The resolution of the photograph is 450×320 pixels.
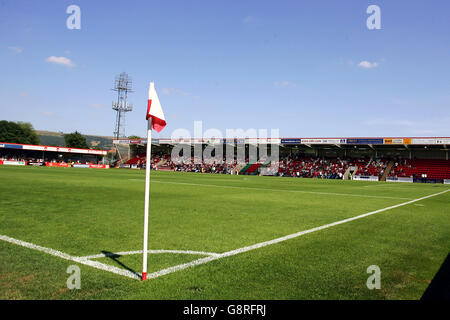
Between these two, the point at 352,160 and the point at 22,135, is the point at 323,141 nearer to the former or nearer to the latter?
the point at 352,160

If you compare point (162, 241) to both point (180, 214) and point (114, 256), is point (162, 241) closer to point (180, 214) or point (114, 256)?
point (114, 256)

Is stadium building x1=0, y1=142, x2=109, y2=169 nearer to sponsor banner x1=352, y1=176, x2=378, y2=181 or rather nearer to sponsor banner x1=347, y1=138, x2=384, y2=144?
sponsor banner x1=347, y1=138, x2=384, y2=144

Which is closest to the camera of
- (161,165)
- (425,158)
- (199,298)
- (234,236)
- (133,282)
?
(199,298)

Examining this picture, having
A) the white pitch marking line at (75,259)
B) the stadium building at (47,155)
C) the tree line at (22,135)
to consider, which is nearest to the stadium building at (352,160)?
the stadium building at (47,155)

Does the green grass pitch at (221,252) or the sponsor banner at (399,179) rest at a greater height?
the green grass pitch at (221,252)

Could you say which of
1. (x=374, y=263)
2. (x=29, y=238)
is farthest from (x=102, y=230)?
(x=374, y=263)

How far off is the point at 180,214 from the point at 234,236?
3.40 m

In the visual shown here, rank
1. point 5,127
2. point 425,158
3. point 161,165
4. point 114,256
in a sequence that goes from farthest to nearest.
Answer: point 5,127 < point 161,165 < point 425,158 < point 114,256

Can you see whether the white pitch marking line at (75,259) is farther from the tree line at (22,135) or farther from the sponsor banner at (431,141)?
the tree line at (22,135)

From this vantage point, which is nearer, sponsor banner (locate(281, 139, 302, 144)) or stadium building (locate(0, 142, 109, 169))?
sponsor banner (locate(281, 139, 302, 144))

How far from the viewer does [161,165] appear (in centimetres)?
7444

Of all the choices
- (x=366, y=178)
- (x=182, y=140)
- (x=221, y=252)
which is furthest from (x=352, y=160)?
(x=221, y=252)

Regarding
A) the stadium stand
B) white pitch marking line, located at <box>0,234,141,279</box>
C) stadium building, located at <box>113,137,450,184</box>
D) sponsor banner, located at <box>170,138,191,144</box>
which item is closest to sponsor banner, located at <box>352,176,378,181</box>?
stadium building, located at <box>113,137,450,184</box>

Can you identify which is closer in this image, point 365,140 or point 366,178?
point 366,178
